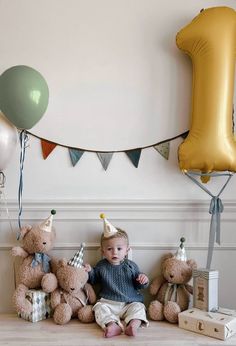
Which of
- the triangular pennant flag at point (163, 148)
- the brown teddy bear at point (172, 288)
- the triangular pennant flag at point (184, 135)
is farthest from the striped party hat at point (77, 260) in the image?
the triangular pennant flag at point (184, 135)

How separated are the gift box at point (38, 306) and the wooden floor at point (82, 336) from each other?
25mm

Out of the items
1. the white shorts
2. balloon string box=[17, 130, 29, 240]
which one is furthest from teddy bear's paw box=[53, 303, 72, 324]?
balloon string box=[17, 130, 29, 240]

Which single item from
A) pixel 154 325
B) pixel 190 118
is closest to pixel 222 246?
pixel 154 325

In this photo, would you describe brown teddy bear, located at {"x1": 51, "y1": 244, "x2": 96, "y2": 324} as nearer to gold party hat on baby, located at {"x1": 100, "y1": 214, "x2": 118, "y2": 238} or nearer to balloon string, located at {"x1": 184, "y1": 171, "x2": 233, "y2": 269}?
gold party hat on baby, located at {"x1": 100, "y1": 214, "x2": 118, "y2": 238}

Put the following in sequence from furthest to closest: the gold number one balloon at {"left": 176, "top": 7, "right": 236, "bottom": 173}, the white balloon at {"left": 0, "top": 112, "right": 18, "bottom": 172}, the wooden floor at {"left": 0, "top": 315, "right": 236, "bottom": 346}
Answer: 1. the gold number one balloon at {"left": 176, "top": 7, "right": 236, "bottom": 173}
2. the white balloon at {"left": 0, "top": 112, "right": 18, "bottom": 172}
3. the wooden floor at {"left": 0, "top": 315, "right": 236, "bottom": 346}

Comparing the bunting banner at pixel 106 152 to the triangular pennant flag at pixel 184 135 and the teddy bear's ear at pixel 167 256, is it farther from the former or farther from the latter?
the teddy bear's ear at pixel 167 256

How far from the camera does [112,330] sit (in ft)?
5.28

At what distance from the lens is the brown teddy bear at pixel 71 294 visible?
1743 mm

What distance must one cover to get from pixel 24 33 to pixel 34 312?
1.27m

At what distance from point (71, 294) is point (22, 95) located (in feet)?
2.87

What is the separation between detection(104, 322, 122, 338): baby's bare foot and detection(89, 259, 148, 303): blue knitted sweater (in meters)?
0.16

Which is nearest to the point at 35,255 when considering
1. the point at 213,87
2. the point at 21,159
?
the point at 21,159

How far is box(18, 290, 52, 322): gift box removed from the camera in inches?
69.2

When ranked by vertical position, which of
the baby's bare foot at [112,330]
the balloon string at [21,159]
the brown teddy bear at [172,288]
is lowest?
the baby's bare foot at [112,330]
